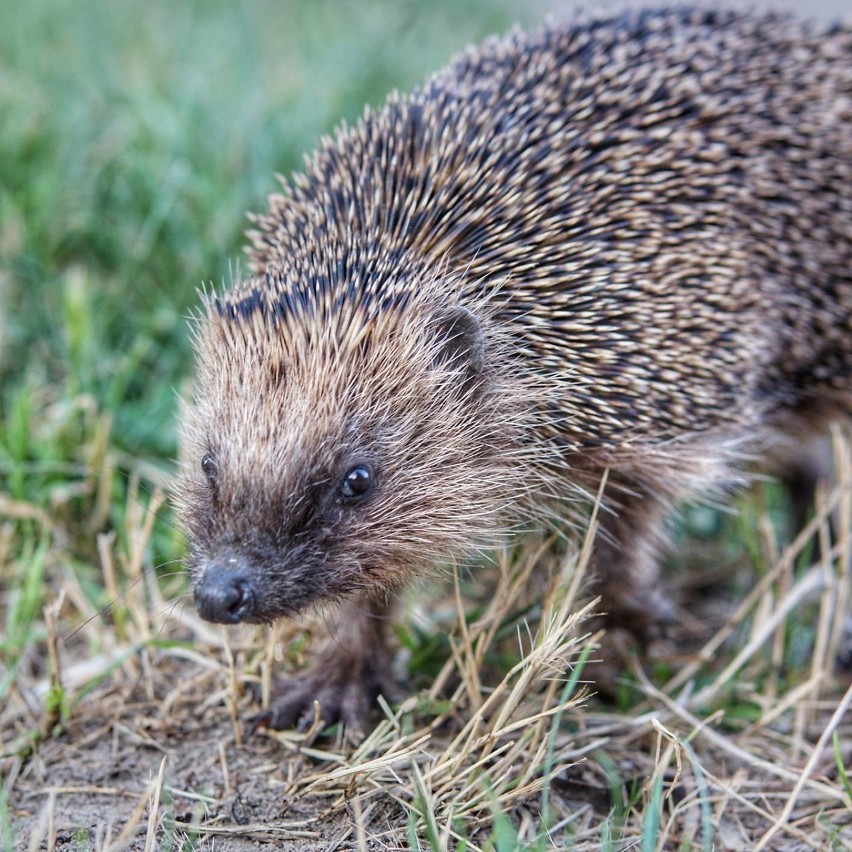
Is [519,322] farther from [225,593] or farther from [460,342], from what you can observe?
[225,593]

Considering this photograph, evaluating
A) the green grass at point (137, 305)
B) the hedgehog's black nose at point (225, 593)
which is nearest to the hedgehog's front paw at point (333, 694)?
the green grass at point (137, 305)

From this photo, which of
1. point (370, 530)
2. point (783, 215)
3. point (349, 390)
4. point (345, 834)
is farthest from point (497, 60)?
point (345, 834)

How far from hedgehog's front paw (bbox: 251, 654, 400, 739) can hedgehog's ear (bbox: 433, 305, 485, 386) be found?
47.7 inches

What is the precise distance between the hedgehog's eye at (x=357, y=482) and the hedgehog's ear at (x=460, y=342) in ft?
1.65

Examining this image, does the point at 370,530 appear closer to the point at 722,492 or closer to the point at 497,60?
the point at 722,492

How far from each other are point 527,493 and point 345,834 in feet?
4.37

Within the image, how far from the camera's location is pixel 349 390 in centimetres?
357

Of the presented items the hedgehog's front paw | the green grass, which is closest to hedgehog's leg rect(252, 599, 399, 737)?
the hedgehog's front paw

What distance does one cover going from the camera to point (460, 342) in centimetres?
381

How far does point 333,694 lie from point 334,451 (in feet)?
3.60

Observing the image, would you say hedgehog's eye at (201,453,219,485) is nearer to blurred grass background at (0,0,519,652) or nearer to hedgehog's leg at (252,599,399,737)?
hedgehog's leg at (252,599,399,737)

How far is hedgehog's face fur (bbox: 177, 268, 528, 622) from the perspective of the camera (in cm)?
338

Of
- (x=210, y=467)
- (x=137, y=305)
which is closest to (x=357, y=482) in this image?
(x=210, y=467)

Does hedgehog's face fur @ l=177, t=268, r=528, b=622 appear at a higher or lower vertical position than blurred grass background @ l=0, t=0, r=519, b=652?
lower
